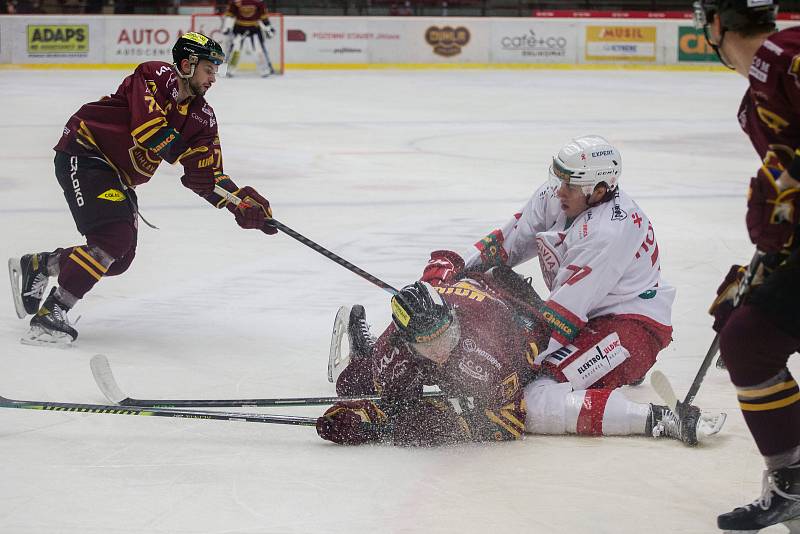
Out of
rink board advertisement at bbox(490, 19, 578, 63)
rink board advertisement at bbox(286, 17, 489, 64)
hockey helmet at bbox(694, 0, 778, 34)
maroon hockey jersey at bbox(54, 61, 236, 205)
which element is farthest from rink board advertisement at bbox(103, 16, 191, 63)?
hockey helmet at bbox(694, 0, 778, 34)

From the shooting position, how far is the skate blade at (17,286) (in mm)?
4191

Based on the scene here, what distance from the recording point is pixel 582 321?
10.1 ft

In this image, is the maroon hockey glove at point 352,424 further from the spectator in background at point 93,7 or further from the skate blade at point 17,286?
the spectator in background at point 93,7

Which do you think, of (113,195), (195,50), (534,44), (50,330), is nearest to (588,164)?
(195,50)

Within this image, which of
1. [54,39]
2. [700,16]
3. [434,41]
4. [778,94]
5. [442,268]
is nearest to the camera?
[778,94]

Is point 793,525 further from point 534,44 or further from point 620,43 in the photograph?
point 620,43

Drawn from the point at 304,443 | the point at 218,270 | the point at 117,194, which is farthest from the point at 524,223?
the point at 218,270

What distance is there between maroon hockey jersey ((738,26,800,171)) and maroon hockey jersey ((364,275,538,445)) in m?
1.04

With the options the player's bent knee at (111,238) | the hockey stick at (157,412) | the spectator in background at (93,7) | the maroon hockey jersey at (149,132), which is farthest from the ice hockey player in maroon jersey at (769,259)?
the spectator in background at (93,7)

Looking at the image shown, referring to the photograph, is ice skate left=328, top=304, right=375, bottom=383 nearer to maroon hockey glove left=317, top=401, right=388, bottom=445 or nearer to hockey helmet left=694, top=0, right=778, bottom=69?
maroon hockey glove left=317, top=401, right=388, bottom=445

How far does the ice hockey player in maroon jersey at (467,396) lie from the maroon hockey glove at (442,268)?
0.28 meters

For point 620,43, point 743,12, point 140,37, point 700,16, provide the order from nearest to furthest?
1. point 743,12
2. point 700,16
3. point 140,37
4. point 620,43

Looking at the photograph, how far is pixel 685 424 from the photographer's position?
297 centimetres

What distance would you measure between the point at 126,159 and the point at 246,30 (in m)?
11.9
